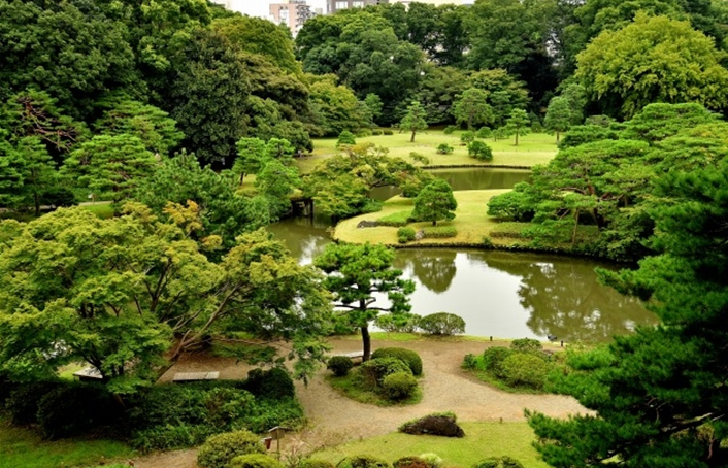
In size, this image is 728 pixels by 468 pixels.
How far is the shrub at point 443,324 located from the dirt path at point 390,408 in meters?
1.96

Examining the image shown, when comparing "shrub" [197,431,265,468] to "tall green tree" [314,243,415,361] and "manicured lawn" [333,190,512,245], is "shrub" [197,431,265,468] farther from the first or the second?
"manicured lawn" [333,190,512,245]

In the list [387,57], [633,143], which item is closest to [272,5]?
[387,57]

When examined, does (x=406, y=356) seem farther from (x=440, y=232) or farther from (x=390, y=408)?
(x=440, y=232)

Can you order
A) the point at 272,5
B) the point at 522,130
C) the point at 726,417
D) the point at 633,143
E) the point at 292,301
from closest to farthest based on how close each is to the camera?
the point at 726,417 < the point at 292,301 < the point at 633,143 < the point at 522,130 < the point at 272,5

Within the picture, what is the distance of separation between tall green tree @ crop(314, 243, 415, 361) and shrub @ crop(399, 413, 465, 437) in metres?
3.05

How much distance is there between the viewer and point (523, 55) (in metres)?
62.4

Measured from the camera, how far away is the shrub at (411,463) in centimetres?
1027

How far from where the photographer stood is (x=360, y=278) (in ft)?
48.5

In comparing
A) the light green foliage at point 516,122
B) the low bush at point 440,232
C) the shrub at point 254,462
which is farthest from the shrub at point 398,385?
the light green foliage at point 516,122

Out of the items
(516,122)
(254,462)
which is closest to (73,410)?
(254,462)

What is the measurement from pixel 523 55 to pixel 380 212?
37537 millimetres

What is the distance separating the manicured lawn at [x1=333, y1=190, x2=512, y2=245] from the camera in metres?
27.6

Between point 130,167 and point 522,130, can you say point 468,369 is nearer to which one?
point 130,167

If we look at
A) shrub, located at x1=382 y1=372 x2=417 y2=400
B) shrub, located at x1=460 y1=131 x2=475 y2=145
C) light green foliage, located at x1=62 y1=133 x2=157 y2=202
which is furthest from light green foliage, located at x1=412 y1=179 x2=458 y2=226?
shrub, located at x1=460 y1=131 x2=475 y2=145
